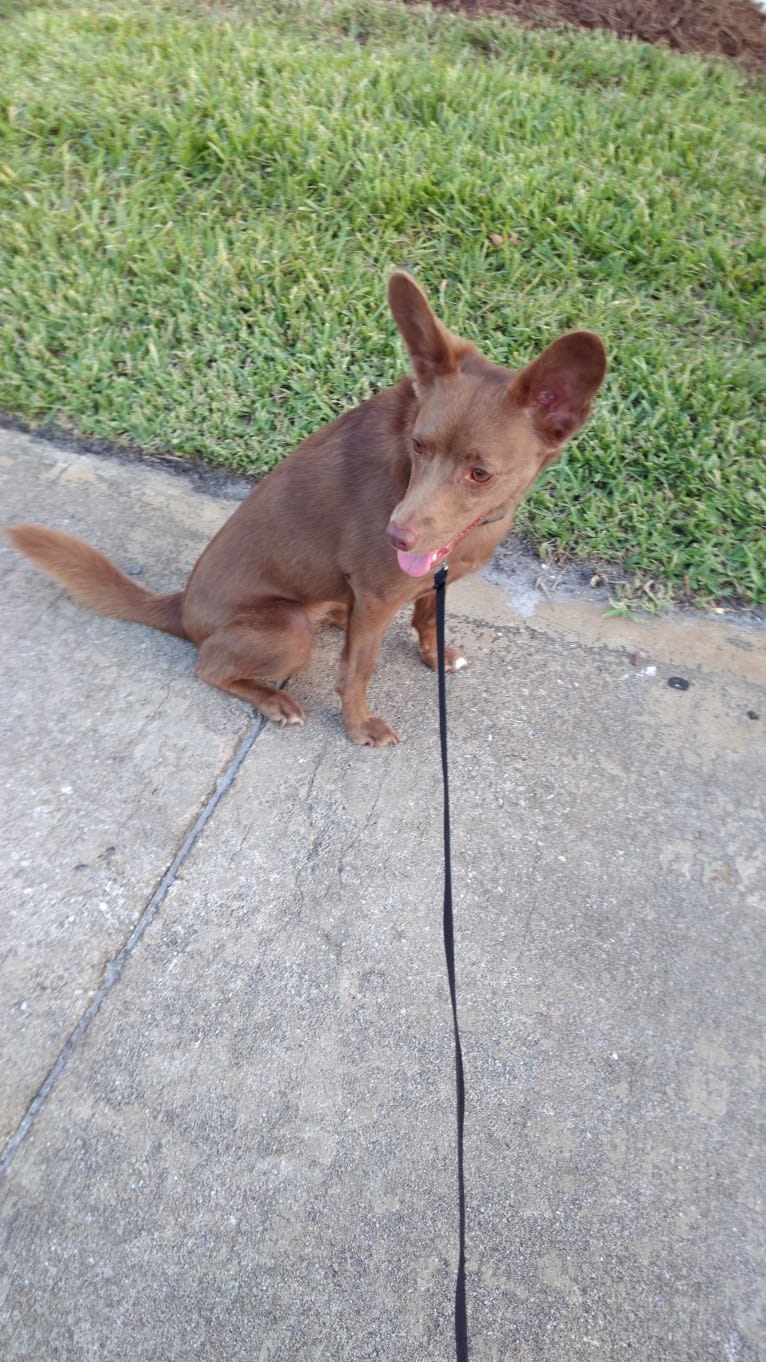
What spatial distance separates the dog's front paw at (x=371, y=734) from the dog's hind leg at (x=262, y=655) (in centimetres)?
19

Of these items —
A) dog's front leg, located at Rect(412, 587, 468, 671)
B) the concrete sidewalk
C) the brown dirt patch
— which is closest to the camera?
the concrete sidewalk

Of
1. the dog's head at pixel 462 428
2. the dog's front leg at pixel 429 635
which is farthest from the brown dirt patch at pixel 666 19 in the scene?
the dog's head at pixel 462 428

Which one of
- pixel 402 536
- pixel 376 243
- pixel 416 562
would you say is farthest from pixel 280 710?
pixel 376 243

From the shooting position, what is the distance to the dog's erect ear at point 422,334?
89.7 inches

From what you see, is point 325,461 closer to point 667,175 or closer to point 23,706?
point 23,706

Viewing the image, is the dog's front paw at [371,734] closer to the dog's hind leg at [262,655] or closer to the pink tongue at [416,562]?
the dog's hind leg at [262,655]

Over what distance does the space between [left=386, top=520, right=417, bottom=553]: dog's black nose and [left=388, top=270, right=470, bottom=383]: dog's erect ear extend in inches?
17.6

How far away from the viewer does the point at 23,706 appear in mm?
3027

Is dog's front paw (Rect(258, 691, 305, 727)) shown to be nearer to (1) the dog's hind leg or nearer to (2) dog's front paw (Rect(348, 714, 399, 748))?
(1) the dog's hind leg

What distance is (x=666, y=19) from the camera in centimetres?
593

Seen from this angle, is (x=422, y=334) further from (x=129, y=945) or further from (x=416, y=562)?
(x=129, y=945)

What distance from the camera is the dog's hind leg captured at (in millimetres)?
2943

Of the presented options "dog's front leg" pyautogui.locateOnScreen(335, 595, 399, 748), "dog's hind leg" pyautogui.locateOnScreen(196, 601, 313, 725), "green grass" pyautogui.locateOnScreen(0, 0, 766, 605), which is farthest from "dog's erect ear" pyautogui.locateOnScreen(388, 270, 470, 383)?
"green grass" pyautogui.locateOnScreen(0, 0, 766, 605)

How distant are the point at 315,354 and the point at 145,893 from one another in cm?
258
